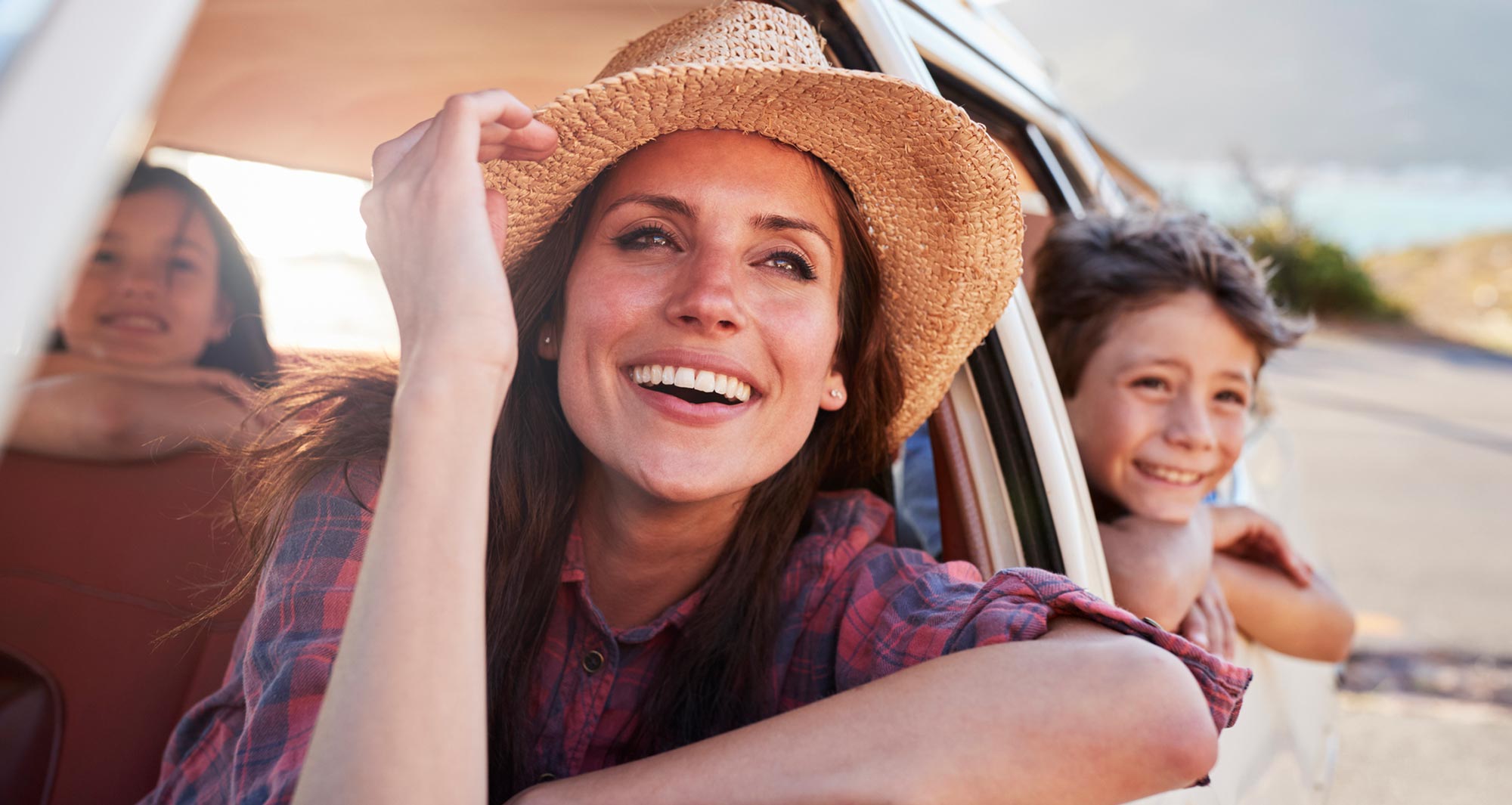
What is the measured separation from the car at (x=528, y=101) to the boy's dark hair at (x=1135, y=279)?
257mm

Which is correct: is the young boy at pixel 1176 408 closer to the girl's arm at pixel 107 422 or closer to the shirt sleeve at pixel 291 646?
the shirt sleeve at pixel 291 646

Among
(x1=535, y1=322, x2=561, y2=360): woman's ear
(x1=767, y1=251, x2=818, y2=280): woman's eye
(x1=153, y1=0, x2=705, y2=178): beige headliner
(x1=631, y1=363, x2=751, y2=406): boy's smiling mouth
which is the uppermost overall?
(x1=153, y1=0, x2=705, y2=178): beige headliner

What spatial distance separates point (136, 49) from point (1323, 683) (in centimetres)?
376

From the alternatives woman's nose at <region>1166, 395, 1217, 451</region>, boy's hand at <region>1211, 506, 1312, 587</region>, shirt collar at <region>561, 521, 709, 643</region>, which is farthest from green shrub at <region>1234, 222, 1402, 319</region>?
shirt collar at <region>561, 521, 709, 643</region>

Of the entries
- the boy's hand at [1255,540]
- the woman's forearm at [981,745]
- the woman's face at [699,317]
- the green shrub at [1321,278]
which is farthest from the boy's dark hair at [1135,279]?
the green shrub at [1321,278]

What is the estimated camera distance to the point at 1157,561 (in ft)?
6.82

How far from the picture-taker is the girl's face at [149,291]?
8.66 ft

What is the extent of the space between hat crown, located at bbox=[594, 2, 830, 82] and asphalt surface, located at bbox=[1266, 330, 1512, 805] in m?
2.50

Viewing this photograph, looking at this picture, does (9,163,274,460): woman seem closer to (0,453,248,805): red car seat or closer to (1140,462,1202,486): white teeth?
(0,453,248,805): red car seat

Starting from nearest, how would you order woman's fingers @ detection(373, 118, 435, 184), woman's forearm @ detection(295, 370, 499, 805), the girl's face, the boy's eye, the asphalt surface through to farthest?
woman's forearm @ detection(295, 370, 499, 805)
woman's fingers @ detection(373, 118, 435, 184)
the boy's eye
the girl's face
the asphalt surface

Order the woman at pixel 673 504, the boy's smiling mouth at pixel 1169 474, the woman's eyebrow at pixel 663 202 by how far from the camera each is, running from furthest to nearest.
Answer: the boy's smiling mouth at pixel 1169 474
the woman's eyebrow at pixel 663 202
the woman at pixel 673 504

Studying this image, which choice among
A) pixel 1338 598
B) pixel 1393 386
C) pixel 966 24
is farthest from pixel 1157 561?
pixel 1393 386

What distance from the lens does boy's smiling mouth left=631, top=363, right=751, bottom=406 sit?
1540mm

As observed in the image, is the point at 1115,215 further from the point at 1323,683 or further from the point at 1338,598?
the point at 1323,683
